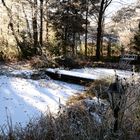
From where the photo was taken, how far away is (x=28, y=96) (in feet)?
33.8

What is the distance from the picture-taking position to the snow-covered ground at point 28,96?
8.32 meters

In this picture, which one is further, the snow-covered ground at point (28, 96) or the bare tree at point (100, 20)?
the bare tree at point (100, 20)

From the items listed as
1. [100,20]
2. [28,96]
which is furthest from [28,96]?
[100,20]

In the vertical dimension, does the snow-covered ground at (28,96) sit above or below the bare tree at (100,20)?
below

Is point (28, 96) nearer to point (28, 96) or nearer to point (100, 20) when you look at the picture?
point (28, 96)

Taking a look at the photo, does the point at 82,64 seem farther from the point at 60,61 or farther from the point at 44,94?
the point at 44,94

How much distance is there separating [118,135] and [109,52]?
25355 mm

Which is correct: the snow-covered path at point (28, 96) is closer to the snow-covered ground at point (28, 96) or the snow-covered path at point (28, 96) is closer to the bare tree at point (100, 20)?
the snow-covered ground at point (28, 96)

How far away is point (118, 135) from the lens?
4.95 metres

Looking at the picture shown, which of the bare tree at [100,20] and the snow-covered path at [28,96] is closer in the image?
the snow-covered path at [28,96]

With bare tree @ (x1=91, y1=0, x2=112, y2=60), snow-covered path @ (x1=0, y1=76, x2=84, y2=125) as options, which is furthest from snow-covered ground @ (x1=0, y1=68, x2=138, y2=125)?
bare tree @ (x1=91, y1=0, x2=112, y2=60)

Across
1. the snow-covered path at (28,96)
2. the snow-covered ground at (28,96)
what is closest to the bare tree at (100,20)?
the snow-covered ground at (28,96)

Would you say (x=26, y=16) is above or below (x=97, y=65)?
above

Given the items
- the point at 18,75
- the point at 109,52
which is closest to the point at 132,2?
the point at 109,52
